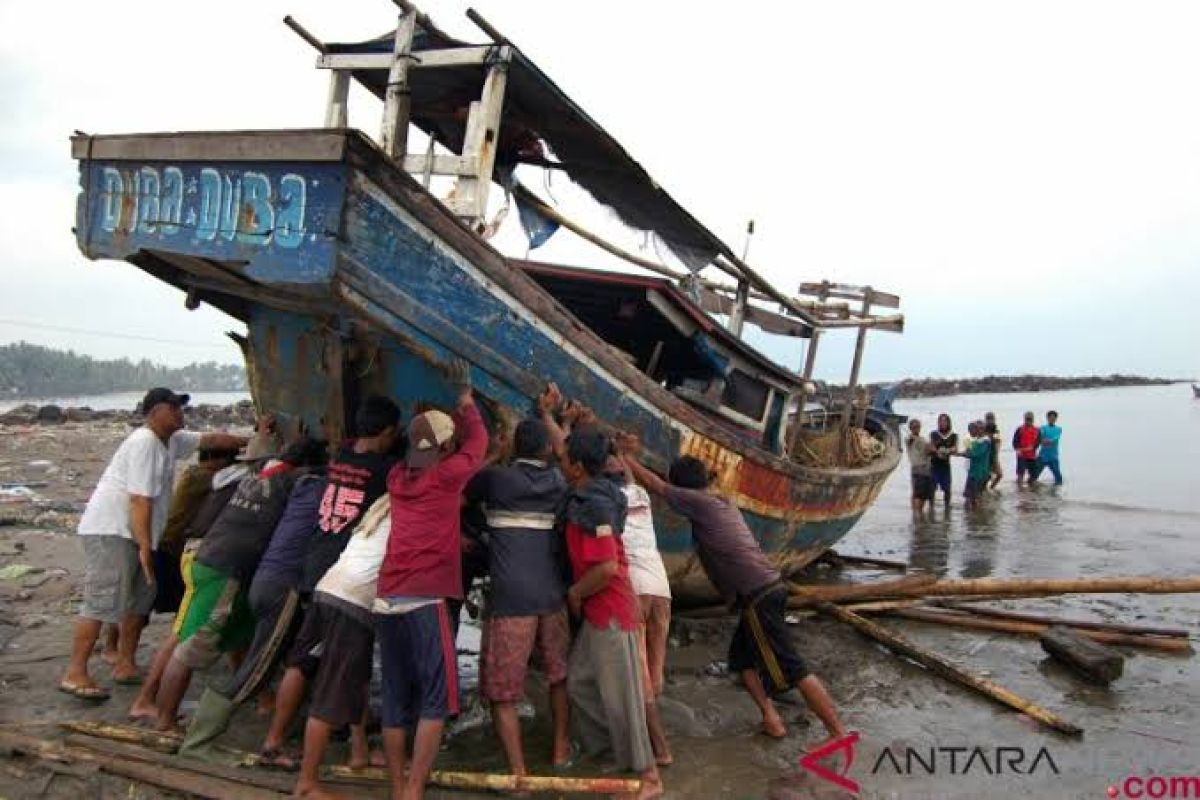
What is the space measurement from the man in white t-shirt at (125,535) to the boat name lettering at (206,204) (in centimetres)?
107

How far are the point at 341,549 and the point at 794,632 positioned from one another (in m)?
4.04

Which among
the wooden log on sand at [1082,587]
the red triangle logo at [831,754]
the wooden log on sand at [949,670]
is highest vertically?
the wooden log on sand at [1082,587]

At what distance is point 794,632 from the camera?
6629 millimetres

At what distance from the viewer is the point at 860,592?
6.93 metres

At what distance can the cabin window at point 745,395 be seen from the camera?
6.82 meters

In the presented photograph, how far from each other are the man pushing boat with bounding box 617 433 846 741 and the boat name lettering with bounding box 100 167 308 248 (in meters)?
2.37

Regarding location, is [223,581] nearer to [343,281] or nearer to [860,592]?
[343,281]

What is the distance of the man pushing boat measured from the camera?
178 inches

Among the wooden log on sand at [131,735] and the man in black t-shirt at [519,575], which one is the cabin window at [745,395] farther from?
A: the wooden log on sand at [131,735]

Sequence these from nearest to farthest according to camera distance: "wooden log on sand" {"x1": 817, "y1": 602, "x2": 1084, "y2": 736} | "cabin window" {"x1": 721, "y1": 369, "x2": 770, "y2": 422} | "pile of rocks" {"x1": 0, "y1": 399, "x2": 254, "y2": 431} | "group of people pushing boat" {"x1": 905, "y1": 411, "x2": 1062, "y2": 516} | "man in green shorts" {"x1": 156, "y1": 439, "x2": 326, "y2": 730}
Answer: "man in green shorts" {"x1": 156, "y1": 439, "x2": 326, "y2": 730} → "wooden log on sand" {"x1": 817, "y1": 602, "x2": 1084, "y2": 736} → "cabin window" {"x1": 721, "y1": 369, "x2": 770, "y2": 422} → "group of people pushing boat" {"x1": 905, "y1": 411, "x2": 1062, "y2": 516} → "pile of rocks" {"x1": 0, "y1": 399, "x2": 254, "y2": 431}

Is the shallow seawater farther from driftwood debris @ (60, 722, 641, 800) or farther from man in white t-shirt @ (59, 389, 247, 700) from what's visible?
man in white t-shirt @ (59, 389, 247, 700)

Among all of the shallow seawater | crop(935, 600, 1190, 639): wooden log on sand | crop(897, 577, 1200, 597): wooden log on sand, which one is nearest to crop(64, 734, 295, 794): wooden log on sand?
the shallow seawater

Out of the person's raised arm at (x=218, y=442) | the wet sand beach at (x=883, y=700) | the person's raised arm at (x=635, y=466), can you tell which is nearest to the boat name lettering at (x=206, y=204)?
the person's raised arm at (x=218, y=442)

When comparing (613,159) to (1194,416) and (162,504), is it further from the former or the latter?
(1194,416)
